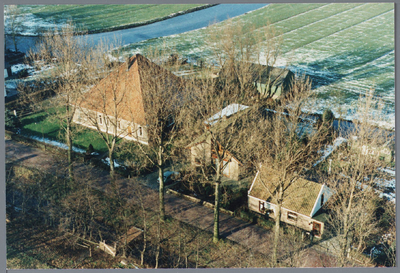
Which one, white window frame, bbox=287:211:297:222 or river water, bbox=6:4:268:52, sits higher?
river water, bbox=6:4:268:52

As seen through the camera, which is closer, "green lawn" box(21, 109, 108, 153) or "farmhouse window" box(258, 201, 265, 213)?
"farmhouse window" box(258, 201, 265, 213)

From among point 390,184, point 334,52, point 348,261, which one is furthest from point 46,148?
point 334,52

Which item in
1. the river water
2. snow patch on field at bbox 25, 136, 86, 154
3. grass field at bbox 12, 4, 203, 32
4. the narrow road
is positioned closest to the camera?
the narrow road

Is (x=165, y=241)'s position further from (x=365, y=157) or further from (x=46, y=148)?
(x=46, y=148)

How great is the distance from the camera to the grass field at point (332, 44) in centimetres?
7738

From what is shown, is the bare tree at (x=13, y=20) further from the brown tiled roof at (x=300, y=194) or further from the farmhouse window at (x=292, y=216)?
the farmhouse window at (x=292, y=216)

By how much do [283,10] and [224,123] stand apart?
218 ft

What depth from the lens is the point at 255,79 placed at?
66.8 meters

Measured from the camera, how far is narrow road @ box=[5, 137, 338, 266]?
39781 millimetres

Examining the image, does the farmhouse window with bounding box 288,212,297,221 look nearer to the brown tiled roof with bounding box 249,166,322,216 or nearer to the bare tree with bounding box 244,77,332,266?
the brown tiled roof with bounding box 249,166,322,216

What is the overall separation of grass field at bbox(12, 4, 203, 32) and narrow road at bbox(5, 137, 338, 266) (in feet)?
157

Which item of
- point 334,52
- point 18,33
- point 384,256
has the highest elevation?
point 18,33

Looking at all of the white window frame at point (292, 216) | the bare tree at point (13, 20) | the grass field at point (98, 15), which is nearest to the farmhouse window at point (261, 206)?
the white window frame at point (292, 216)

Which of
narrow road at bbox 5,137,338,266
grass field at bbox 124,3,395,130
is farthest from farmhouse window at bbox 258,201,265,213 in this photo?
grass field at bbox 124,3,395,130
